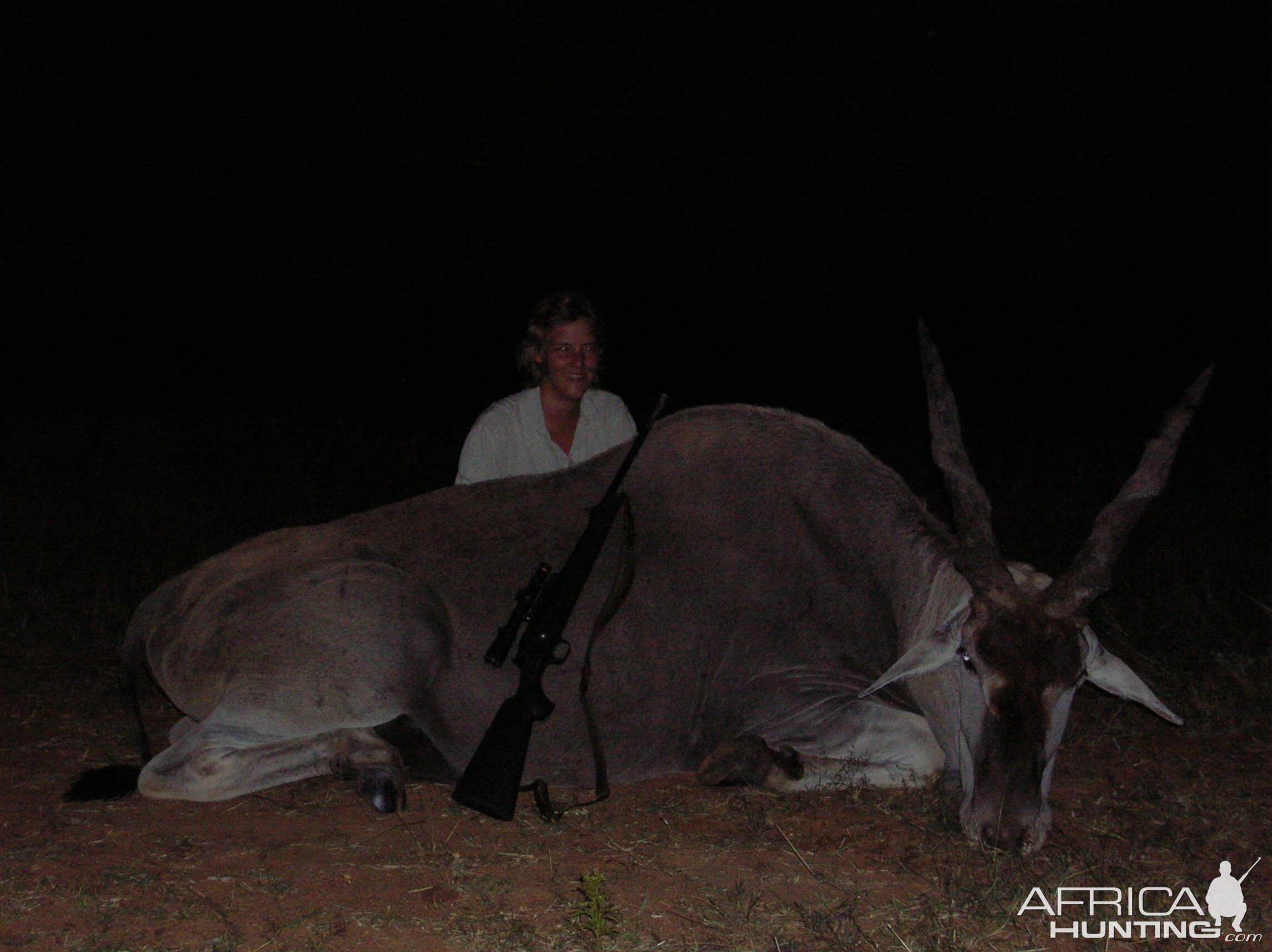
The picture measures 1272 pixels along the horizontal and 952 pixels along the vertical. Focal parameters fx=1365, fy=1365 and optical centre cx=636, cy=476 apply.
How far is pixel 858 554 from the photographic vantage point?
16.0ft

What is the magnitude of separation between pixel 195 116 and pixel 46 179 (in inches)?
228

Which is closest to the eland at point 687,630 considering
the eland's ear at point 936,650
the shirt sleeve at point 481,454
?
the eland's ear at point 936,650

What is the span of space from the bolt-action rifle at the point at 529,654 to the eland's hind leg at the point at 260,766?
23 centimetres

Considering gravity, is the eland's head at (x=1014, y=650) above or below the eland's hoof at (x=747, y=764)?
above

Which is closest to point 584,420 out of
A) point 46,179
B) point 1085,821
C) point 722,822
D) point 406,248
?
point 722,822

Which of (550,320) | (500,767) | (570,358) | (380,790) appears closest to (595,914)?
(500,767)

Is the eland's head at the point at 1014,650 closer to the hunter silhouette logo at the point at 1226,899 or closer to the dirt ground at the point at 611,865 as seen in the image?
the dirt ground at the point at 611,865

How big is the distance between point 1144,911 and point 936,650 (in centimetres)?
98

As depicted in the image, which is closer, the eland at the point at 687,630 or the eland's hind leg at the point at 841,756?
the eland at the point at 687,630

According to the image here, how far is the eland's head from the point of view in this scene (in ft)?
12.7

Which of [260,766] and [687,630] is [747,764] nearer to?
[687,630]

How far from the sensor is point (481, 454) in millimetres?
5773

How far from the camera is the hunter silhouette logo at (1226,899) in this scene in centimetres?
346

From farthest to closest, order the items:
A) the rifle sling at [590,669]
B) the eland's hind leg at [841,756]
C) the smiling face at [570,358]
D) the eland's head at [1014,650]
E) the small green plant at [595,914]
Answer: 1. the smiling face at [570,358]
2. the eland's hind leg at [841,756]
3. the rifle sling at [590,669]
4. the eland's head at [1014,650]
5. the small green plant at [595,914]
